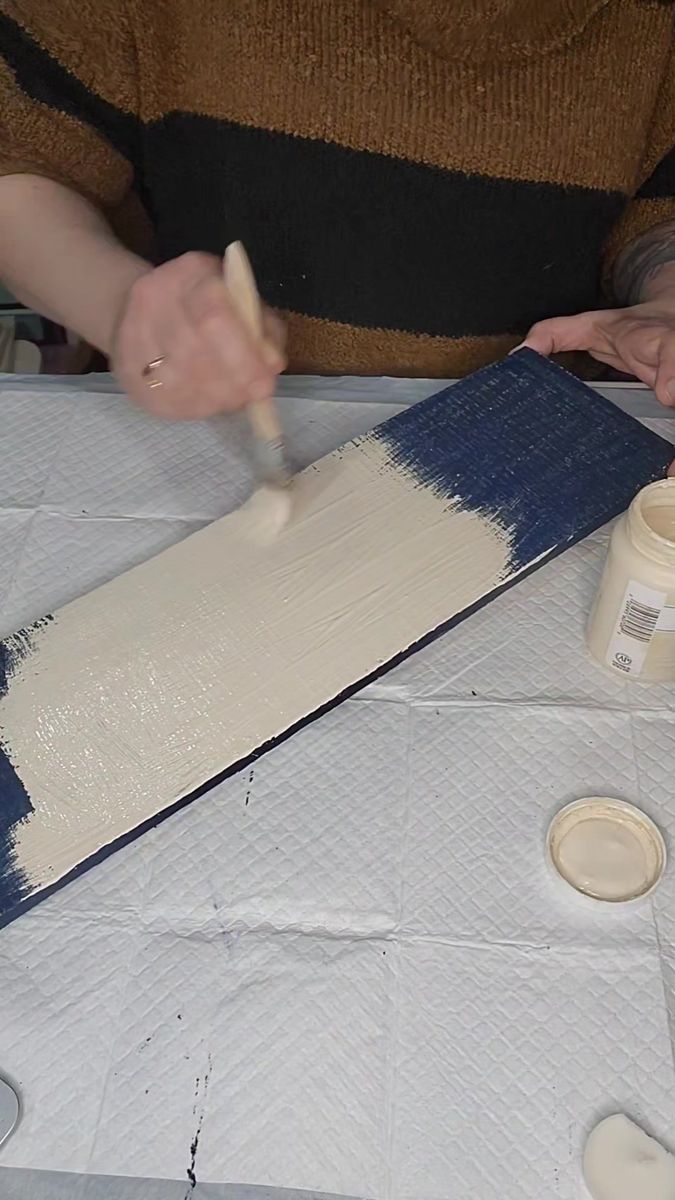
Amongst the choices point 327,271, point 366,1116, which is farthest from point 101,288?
point 366,1116

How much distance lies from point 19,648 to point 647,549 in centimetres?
39

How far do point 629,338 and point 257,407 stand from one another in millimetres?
331

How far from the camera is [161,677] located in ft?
2.13

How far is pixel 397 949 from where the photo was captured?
0.56m

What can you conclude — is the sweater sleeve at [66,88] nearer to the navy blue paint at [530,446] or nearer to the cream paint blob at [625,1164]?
the navy blue paint at [530,446]

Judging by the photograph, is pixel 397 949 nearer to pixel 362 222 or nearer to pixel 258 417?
pixel 258 417

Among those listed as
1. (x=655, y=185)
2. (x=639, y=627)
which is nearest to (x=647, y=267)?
(x=655, y=185)

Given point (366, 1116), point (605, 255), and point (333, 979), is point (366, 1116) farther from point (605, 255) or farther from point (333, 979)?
point (605, 255)

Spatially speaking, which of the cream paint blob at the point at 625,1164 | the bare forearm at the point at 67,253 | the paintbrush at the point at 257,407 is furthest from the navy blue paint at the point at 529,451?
the cream paint blob at the point at 625,1164

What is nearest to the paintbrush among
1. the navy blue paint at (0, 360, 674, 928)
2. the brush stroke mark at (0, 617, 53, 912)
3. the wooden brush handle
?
the wooden brush handle

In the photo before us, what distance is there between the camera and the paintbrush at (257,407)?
620mm

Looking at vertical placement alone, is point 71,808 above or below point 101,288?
below

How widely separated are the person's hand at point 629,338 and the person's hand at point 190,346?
28 cm

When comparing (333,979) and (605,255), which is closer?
(333,979)
